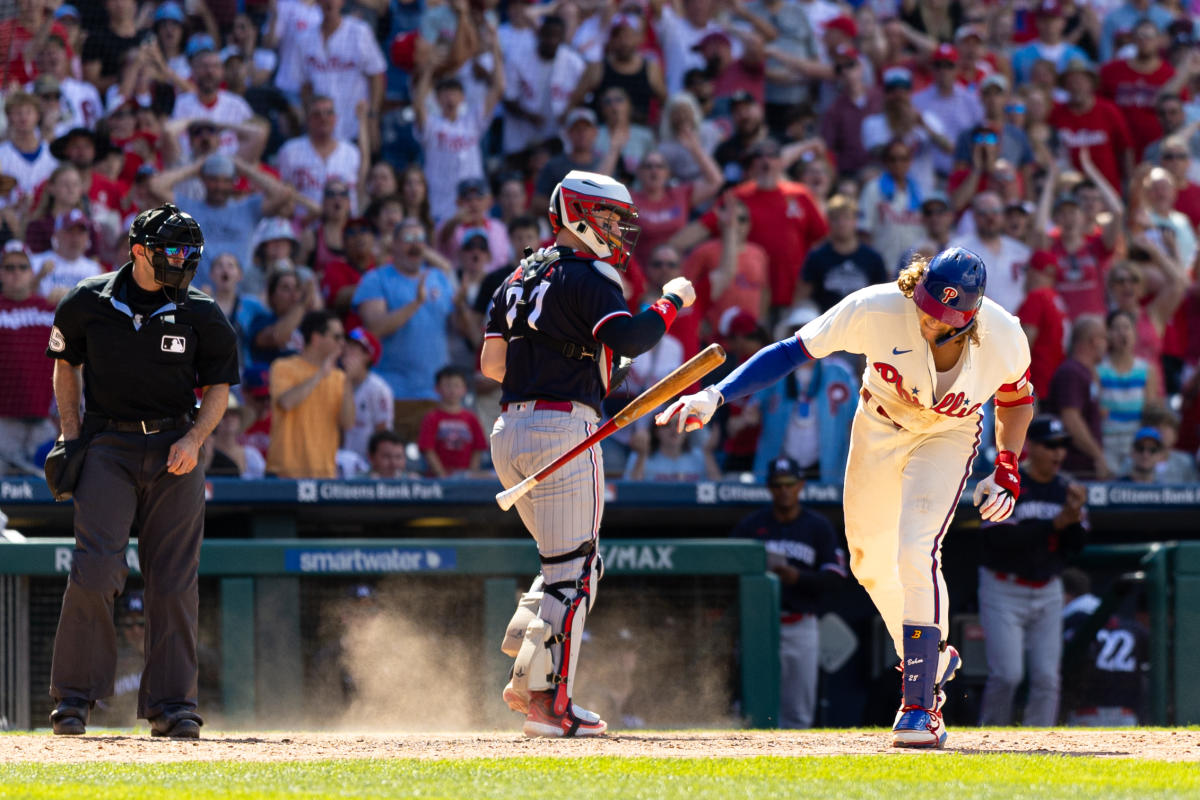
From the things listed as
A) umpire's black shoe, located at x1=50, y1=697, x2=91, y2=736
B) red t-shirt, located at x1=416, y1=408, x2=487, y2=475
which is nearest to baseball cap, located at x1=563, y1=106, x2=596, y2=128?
red t-shirt, located at x1=416, y1=408, x2=487, y2=475

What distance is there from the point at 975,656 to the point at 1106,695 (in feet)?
2.75

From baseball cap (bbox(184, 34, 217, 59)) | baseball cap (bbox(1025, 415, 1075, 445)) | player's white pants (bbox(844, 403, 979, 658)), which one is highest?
baseball cap (bbox(184, 34, 217, 59))

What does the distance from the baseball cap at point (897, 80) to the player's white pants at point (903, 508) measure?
7.89m

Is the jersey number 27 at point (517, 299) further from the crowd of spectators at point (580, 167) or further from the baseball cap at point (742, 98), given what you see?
the baseball cap at point (742, 98)

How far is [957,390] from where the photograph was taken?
5895 mm

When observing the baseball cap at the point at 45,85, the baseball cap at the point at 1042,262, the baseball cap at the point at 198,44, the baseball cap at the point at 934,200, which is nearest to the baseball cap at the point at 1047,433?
the baseball cap at the point at 1042,262

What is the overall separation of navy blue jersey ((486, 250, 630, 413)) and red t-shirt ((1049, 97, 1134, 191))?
9.47 m

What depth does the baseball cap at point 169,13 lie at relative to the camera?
1283 centimetres

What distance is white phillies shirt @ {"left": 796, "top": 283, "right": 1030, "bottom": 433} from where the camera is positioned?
232 inches

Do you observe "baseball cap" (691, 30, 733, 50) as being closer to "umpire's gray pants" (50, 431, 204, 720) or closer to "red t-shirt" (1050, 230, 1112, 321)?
"red t-shirt" (1050, 230, 1112, 321)

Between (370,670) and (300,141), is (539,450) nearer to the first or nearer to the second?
(370,670)

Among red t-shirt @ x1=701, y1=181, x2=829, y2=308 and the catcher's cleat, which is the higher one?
red t-shirt @ x1=701, y1=181, x2=829, y2=308

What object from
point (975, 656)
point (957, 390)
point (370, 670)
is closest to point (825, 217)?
point (975, 656)

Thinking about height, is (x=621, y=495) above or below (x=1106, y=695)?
above
